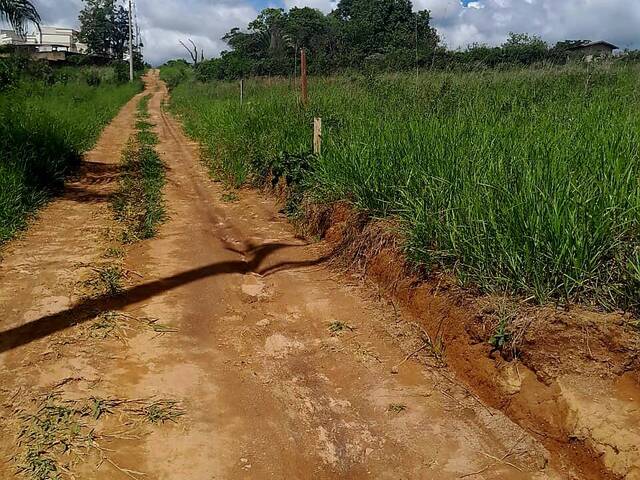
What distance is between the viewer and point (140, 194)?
293 inches

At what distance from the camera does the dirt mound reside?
226 cm

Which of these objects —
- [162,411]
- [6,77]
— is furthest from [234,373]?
[6,77]

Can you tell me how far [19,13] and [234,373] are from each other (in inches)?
321

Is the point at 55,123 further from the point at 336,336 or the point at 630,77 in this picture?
the point at 630,77

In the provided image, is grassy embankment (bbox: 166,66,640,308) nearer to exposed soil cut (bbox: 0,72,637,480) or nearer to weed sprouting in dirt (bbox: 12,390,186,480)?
exposed soil cut (bbox: 0,72,637,480)

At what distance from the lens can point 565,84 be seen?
29.4 feet

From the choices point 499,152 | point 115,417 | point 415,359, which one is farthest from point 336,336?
point 499,152

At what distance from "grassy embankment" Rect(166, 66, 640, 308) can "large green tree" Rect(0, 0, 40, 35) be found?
369cm

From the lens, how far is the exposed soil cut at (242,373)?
7.84 ft

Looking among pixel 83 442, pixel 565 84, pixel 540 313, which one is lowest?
pixel 83 442

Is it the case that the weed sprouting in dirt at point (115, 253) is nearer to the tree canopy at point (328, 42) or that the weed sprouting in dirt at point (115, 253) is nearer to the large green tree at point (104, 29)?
the tree canopy at point (328, 42)

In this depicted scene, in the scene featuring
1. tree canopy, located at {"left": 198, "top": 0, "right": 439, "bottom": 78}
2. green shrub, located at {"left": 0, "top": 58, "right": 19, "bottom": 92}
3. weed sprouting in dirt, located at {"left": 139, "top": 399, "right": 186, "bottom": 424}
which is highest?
tree canopy, located at {"left": 198, "top": 0, "right": 439, "bottom": 78}

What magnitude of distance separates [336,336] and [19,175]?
505 cm

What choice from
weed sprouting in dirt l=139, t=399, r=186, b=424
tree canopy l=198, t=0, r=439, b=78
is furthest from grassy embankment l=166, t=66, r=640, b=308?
tree canopy l=198, t=0, r=439, b=78
